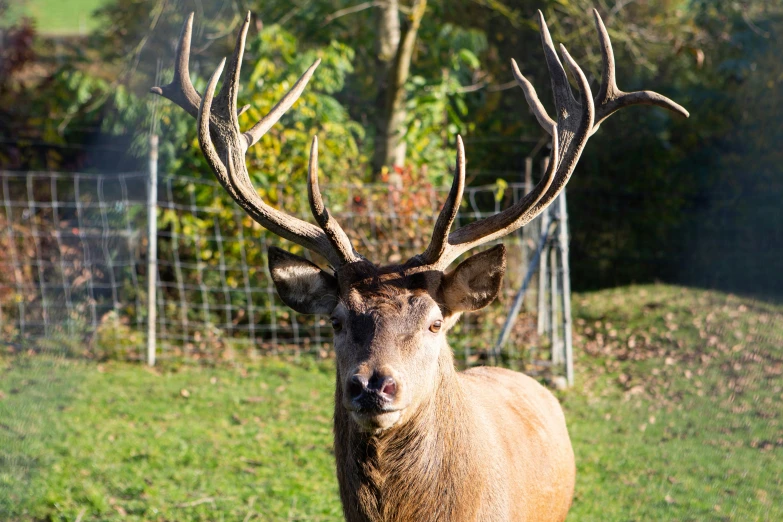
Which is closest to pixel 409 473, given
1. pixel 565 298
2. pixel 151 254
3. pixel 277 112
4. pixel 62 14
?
pixel 277 112

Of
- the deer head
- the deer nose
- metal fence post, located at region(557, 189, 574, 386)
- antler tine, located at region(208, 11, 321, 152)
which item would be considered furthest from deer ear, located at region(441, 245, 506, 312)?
metal fence post, located at region(557, 189, 574, 386)

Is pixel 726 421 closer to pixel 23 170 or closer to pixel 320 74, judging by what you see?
pixel 320 74

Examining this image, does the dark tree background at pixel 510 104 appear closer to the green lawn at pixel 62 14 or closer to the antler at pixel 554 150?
the green lawn at pixel 62 14

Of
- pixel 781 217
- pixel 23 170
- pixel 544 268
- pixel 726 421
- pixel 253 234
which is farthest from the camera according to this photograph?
pixel 781 217

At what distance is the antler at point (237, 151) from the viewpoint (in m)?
3.54

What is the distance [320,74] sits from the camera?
1048cm

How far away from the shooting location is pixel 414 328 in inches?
129

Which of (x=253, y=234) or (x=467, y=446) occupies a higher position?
(x=253, y=234)

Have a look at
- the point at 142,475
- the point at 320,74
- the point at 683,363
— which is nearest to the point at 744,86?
the point at 683,363

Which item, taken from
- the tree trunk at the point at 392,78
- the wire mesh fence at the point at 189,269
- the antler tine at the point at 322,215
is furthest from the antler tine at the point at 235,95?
the tree trunk at the point at 392,78

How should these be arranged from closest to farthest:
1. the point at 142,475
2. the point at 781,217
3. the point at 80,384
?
the point at 142,475 < the point at 80,384 < the point at 781,217

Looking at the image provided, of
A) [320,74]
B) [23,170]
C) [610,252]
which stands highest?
[320,74]

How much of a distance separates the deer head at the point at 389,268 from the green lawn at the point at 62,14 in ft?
37.5

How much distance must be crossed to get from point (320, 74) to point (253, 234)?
2353 mm
